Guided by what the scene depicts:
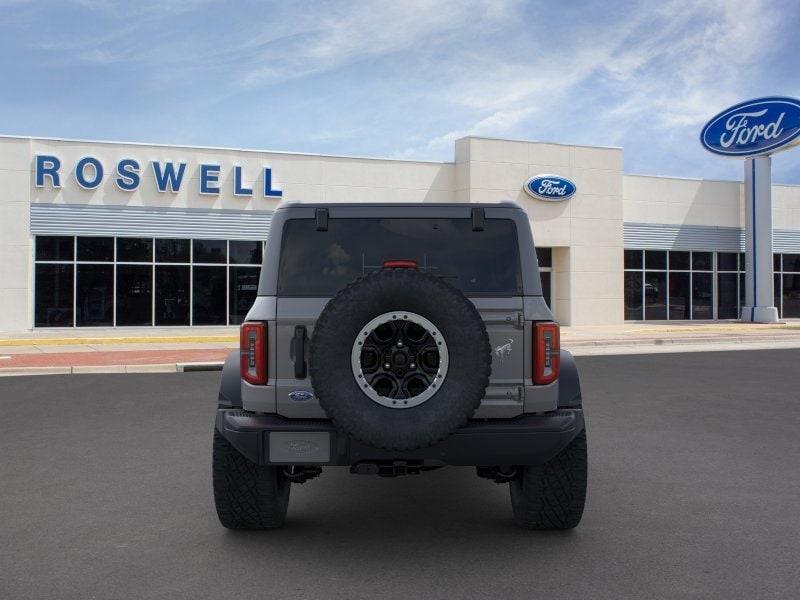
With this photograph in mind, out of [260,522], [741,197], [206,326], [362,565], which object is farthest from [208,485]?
[741,197]

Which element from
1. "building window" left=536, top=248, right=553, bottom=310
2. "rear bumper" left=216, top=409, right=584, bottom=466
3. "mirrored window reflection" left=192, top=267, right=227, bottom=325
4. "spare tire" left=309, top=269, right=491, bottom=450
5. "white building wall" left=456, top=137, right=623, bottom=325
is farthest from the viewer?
"building window" left=536, top=248, right=553, bottom=310

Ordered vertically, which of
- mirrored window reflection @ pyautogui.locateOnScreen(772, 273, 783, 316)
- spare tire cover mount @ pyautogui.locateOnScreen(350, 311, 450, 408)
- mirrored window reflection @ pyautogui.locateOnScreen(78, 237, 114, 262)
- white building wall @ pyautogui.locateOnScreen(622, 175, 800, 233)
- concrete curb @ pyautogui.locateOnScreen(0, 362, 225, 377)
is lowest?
concrete curb @ pyautogui.locateOnScreen(0, 362, 225, 377)

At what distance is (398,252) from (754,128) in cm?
3111

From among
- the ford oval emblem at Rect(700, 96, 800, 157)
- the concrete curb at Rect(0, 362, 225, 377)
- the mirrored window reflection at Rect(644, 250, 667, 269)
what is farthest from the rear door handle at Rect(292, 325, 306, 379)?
the ford oval emblem at Rect(700, 96, 800, 157)

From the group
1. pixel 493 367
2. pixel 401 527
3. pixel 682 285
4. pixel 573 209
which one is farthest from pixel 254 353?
pixel 682 285

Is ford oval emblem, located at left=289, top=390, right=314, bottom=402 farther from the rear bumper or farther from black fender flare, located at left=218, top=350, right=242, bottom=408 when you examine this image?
black fender flare, located at left=218, top=350, right=242, bottom=408

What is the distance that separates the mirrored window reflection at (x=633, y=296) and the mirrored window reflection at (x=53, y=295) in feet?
68.6

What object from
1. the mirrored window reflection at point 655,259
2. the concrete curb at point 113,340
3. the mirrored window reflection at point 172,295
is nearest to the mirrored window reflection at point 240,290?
the mirrored window reflection at point 172,295

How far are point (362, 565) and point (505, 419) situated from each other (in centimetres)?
114

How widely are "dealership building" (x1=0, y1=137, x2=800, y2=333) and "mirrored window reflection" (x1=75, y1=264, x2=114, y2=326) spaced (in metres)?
0.04

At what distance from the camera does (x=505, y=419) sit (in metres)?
4.44

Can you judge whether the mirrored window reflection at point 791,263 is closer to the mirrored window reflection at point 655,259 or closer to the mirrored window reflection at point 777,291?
the mirrored window reflection at point 777,291

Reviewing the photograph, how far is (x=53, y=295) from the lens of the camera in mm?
25125

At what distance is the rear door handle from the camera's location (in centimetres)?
434
